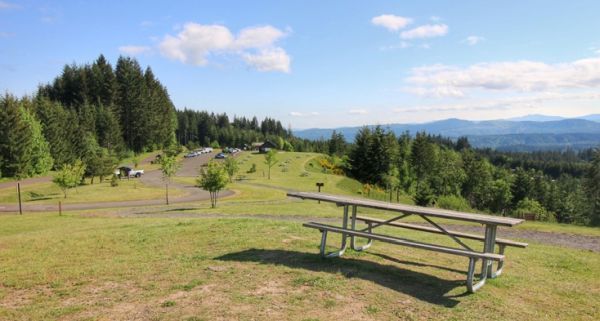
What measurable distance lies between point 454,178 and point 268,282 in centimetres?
8133

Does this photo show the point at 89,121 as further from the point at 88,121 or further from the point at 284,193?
the point at 284,193

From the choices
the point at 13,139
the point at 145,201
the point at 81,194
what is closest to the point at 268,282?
the point at 145,201

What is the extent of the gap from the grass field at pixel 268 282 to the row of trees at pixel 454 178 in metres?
49.9

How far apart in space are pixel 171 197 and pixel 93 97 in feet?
193

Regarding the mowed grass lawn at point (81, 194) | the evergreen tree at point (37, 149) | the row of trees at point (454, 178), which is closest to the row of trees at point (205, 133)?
the row of trees at point (454, 178)

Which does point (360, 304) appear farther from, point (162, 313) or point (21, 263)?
point (21, 263)

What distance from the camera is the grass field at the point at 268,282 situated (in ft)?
21.4

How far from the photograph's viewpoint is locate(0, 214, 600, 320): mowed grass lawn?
6512mm

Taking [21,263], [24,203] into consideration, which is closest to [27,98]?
[24,203]

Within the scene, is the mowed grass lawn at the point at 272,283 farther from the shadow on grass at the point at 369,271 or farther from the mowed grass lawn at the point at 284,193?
the mowed grass lawn at the point at 284,193

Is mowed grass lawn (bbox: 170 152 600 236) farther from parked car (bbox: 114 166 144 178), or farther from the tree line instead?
the tree line

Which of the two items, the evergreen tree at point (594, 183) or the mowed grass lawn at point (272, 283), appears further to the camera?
the evergreen tree at point (594, 183)

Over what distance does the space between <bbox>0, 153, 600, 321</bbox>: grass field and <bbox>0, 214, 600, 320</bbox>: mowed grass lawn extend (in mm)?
25

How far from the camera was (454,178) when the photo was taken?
270 feet
